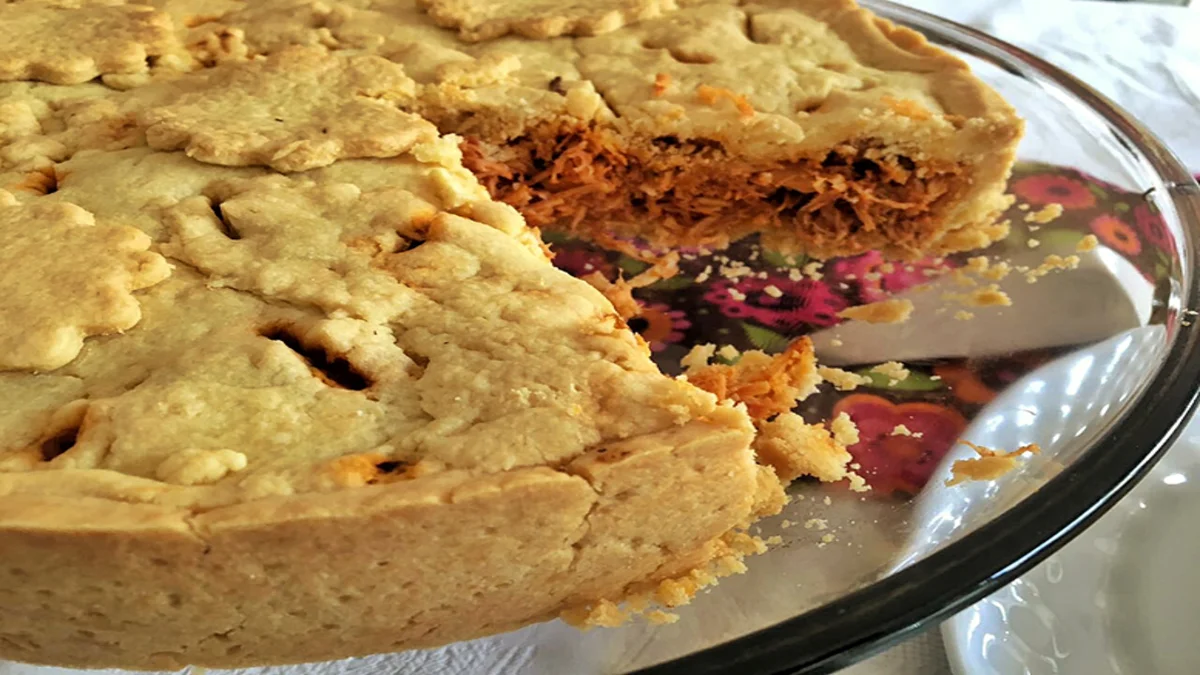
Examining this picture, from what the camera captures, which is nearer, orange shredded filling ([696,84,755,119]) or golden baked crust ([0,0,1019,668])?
golden baked crust ([0,0,1019,668])

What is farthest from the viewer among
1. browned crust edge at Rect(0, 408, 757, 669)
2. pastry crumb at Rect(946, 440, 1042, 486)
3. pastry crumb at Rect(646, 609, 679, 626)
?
pastry crumb at Rect(946, 440, 1042, 486)

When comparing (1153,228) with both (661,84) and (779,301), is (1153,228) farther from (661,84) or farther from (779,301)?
(661,84)

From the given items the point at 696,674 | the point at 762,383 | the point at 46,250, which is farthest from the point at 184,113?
the point at 696,674

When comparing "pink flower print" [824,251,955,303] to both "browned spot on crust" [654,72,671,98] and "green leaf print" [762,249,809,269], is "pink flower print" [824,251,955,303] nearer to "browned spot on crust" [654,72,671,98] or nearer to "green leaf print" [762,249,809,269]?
"green leaf print" [762,249,809,269]

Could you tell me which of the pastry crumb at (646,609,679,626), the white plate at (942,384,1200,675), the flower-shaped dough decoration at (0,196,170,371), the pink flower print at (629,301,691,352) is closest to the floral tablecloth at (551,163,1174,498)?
the pink flower print at (629,301,691,352)

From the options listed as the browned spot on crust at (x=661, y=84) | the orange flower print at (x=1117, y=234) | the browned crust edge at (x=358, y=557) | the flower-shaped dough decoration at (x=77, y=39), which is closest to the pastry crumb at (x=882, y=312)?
the orange flower print at (x=1117, y=234)
